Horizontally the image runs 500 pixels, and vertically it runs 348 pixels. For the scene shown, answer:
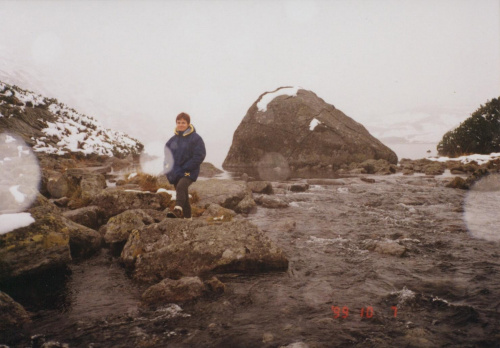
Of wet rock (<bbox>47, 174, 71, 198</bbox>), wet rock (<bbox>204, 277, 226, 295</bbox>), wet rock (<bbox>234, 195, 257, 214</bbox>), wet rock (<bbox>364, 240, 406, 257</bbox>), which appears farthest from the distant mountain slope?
wet rock (<bbox>364, 240, 406, 257</bbox>)

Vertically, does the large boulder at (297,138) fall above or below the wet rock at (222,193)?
above

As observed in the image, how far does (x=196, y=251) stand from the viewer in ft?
16.5

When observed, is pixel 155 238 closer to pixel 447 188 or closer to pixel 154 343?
pixel 154 343

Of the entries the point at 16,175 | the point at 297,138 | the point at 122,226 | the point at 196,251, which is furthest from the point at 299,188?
the point at 297,138

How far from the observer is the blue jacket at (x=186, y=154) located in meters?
7.12

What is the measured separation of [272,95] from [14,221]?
3091 cm

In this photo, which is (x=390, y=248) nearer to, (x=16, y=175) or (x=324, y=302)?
(x=324, y=302)

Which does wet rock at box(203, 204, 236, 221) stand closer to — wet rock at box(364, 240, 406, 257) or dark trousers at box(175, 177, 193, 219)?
dark trousers at box(175, 177, 193, 219)

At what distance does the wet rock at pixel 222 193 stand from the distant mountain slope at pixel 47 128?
1496cm

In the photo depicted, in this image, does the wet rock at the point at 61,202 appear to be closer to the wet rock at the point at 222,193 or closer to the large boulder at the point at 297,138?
the wet rock at the point at 222,193

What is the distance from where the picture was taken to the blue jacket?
7.12 metres
